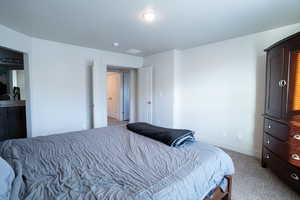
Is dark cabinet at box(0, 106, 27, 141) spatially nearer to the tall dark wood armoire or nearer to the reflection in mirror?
the reflection in mirror

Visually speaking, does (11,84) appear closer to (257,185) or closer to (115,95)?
(115,95)

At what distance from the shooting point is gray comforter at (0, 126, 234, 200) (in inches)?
36.1

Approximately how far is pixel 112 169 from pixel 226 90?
286 centimetres

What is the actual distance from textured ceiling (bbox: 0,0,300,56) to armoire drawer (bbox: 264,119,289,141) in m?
1.51

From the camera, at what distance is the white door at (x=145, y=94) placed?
4430mm

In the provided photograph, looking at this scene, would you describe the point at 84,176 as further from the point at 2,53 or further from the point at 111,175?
the point at 2,53

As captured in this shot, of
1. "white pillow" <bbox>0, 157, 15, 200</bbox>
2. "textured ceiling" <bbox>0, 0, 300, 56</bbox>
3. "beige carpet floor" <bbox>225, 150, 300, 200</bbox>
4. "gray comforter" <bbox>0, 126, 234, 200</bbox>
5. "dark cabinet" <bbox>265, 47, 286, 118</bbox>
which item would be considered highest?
"textured ceiling" <bbox>0, 0, 300, 56</bbox>

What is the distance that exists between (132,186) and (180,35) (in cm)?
273

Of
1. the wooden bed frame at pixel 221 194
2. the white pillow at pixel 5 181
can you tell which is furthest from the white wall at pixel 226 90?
the white pillow at pixel 5 181

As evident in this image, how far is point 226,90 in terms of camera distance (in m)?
3.20

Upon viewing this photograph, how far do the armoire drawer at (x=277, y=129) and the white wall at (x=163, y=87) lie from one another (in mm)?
2035

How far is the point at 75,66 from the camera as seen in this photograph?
3.62 m

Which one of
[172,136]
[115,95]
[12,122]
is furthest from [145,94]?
[12,122]

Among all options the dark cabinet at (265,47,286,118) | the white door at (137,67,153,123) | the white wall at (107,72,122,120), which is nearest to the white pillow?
the dark cabinet at (265,47,286,118)
